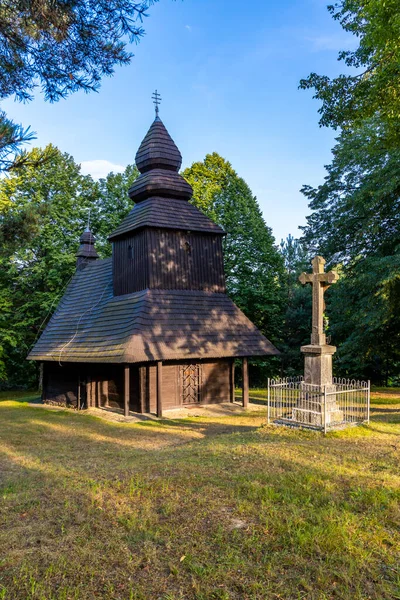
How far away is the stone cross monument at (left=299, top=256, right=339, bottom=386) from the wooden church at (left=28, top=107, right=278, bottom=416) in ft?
17.4

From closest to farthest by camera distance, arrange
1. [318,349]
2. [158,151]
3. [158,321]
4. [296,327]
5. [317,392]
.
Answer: [317,392] → [318,349] → [158,321] → [158,151] → [296,327]

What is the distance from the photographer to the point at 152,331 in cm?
1542

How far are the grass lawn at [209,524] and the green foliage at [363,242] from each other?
966 centimetres

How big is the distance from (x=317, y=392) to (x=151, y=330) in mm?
6881

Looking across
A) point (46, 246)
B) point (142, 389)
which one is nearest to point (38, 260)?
point (46, 246)

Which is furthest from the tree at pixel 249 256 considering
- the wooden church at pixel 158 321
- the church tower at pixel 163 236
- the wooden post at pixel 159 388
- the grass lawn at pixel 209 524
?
the grass lawn at pixel 209 524

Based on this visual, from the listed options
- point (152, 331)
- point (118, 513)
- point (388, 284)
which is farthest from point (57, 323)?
point (118, 513)

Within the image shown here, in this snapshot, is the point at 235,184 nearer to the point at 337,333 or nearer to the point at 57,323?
the point at 337,333

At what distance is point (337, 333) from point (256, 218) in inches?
405

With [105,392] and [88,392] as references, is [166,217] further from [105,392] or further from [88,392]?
[88,392]

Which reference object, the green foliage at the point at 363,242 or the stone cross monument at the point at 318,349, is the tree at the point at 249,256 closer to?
the green foliage at the point at 363,242

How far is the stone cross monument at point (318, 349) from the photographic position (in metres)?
10.9

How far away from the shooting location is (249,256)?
28.8 metres

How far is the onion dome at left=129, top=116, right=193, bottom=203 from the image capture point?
18312 mm
